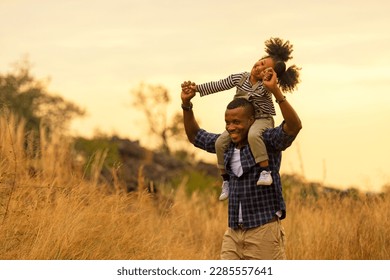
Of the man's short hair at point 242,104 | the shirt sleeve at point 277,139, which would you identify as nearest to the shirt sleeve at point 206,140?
the man's short hair at point 242,104

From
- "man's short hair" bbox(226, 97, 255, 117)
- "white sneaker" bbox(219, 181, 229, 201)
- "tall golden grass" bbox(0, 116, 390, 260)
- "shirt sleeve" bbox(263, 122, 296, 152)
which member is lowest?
"tall golden grass" bbox(0, 116, 390, 260)

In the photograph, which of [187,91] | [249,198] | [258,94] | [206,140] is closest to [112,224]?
[206,140]

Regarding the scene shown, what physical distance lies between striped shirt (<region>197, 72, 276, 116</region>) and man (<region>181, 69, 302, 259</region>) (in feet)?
0.20

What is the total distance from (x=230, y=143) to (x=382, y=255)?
3.78 m

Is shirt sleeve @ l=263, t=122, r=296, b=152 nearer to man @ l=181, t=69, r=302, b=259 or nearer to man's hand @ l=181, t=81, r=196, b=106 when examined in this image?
man @ l=181, t=69, r=302, b=259

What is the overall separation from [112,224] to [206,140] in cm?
270

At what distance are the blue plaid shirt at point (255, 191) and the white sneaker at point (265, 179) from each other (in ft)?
0.37

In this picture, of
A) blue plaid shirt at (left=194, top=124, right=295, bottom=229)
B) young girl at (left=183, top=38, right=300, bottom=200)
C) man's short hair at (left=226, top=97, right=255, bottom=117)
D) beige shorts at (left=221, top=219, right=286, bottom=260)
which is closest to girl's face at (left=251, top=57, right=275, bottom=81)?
young girl at (left=183, top=38, right=300, bottom=200)

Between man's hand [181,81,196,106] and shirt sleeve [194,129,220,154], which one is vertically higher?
man's hand [181,81,196,106]

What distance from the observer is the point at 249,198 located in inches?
227

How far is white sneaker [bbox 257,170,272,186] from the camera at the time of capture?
222 inches

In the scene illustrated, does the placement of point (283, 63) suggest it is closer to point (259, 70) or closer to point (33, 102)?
point (259, 70)
